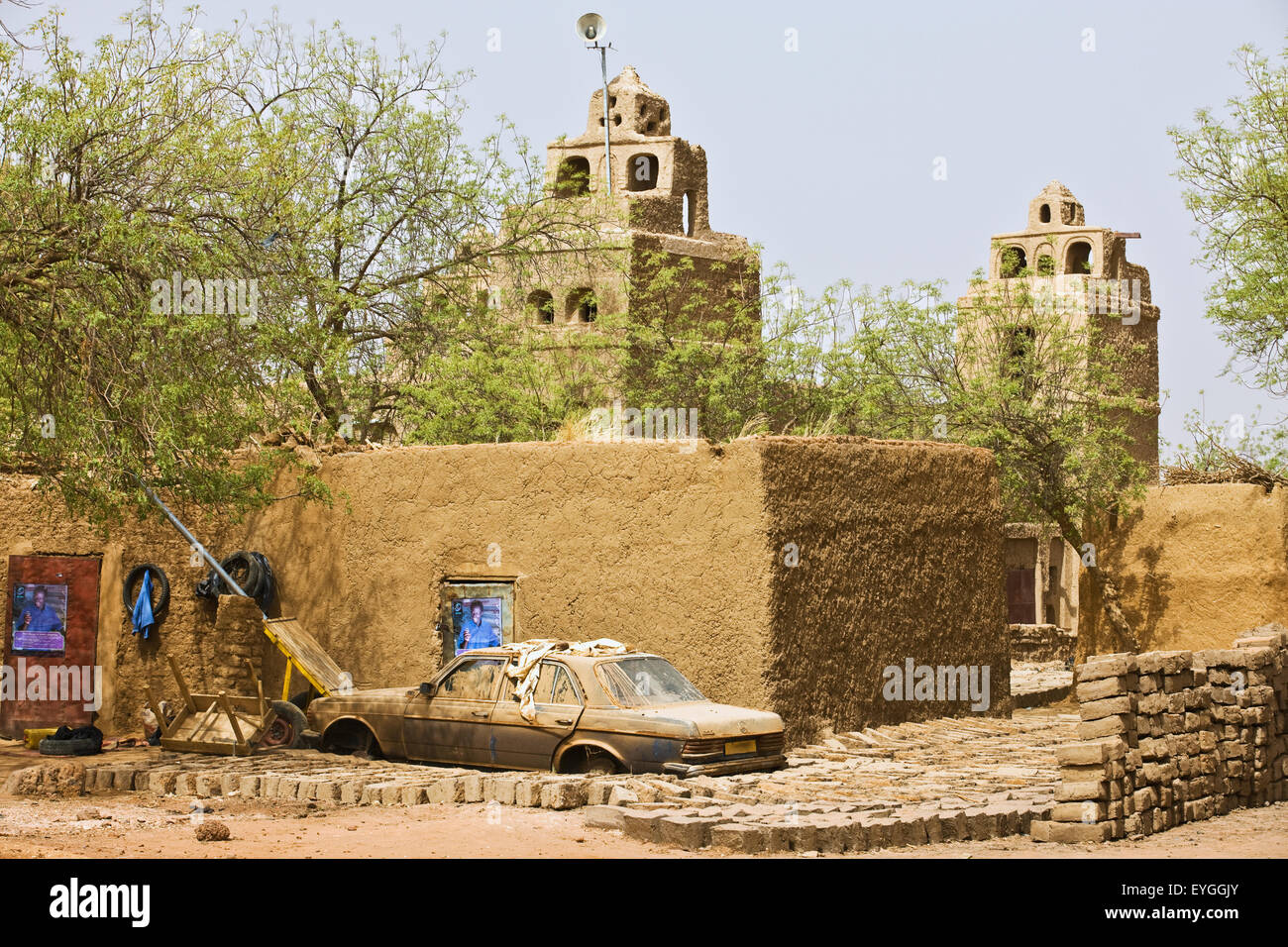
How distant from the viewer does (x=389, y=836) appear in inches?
371

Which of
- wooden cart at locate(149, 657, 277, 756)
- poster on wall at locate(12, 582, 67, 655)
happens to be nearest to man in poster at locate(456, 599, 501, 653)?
wooden cart at locate(149, 657, 277, 756)

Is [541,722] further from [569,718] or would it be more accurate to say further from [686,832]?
[686,832]

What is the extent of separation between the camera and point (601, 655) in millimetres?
11883

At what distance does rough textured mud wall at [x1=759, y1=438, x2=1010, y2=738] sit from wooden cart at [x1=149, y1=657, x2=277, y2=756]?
16.3ft

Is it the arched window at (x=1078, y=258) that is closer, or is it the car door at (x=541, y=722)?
the car door at (x=541, y=722)

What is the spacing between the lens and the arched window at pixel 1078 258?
143 ft

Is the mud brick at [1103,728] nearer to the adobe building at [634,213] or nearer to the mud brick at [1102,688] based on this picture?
the mud brick at [1102,688]

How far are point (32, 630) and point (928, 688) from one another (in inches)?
384

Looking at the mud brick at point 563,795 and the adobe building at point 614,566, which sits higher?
the adobe building at point 614,566

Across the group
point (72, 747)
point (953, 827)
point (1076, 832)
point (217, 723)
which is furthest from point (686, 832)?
point (72, 747)

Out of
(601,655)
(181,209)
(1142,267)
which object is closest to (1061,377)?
(601,655)
